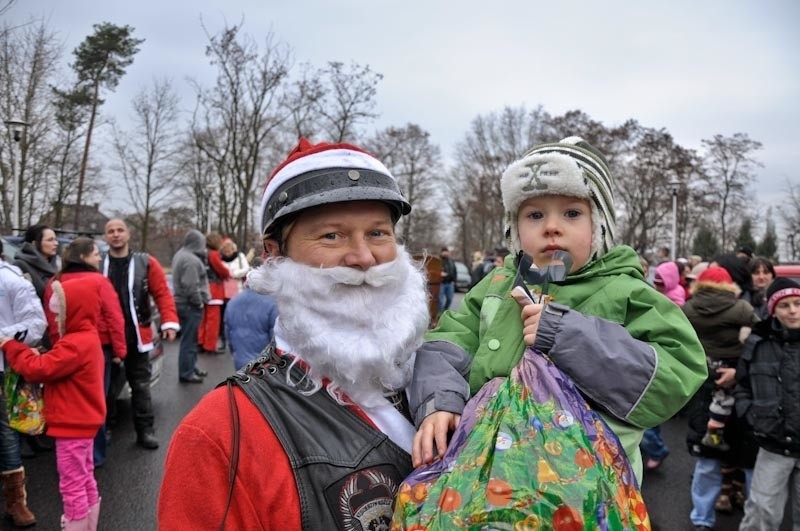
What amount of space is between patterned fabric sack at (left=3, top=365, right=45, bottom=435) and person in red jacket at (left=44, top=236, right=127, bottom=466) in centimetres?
37

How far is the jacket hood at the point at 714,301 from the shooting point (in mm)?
5031

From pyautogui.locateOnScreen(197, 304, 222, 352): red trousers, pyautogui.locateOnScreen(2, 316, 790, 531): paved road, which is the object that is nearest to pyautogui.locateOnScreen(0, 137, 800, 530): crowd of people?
pyautogui.locateOnScreen(2, 316, 790, 531): paved road

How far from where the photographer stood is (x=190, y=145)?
28.3 metres

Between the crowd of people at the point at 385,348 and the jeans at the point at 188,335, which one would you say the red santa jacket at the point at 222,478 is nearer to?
the crowd of people at the point at 385,348

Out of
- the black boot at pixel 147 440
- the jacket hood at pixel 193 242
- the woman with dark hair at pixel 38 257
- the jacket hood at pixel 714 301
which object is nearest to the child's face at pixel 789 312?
the jacket hood at pixel 714 301

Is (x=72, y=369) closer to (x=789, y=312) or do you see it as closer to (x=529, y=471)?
(x=529, y=471)

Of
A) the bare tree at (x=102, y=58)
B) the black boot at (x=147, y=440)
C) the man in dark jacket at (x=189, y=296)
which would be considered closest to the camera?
the black boot at (x=147, y=440)

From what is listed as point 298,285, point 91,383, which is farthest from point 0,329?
point 298,285

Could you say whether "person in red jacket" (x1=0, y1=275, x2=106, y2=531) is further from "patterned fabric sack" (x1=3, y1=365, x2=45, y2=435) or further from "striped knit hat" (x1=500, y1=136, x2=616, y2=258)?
"striped knit hat" (x1=500, y1=136, x2=616, y2=258)

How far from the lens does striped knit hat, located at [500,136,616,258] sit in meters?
1.59

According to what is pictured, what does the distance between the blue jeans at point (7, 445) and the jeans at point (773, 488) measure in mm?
5404

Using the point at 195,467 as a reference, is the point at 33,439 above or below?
below

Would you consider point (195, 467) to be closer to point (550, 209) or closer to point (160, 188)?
point (550, 209)

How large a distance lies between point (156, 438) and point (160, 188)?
26153 millimetres
